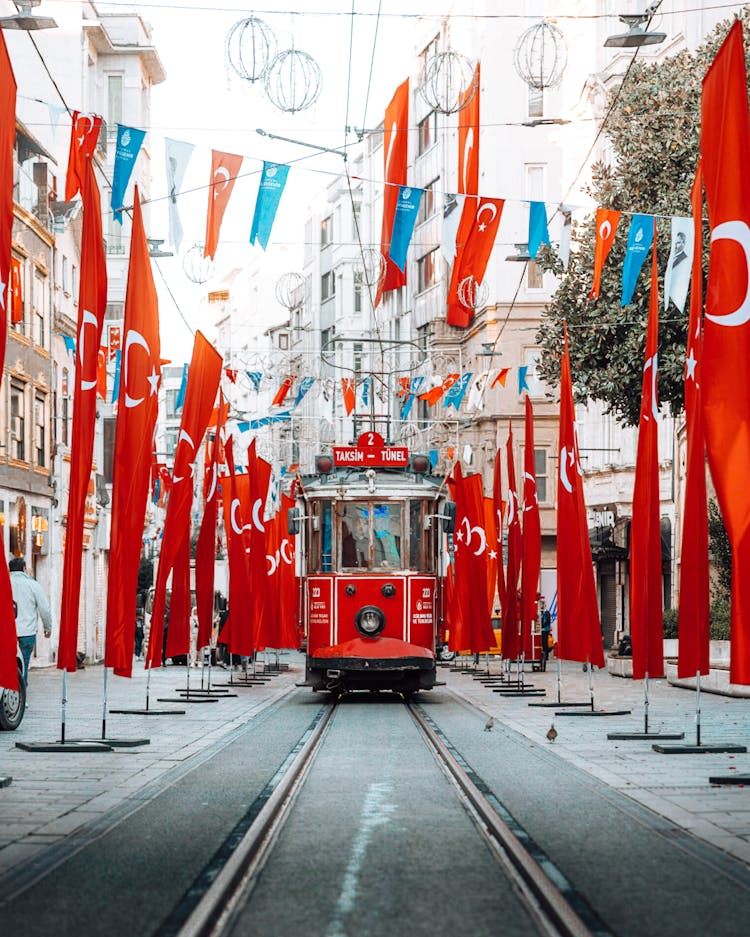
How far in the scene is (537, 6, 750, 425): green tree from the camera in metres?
28.1

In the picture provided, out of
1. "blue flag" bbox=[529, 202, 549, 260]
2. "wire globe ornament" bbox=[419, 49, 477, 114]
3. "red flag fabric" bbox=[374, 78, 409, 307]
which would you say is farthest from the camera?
"wire globe ornament" bbox=[419, 49, 477, 114]

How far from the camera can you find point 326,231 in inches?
3649

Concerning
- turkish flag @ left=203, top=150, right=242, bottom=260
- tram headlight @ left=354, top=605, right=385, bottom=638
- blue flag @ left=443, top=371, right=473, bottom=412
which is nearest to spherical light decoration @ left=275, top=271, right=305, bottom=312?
blue flag @ left=443, top=371, right=473, bottom=412

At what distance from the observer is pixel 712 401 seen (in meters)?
10.7

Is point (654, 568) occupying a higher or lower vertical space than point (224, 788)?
higher

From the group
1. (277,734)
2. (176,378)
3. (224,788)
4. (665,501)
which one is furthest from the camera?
(176,378)

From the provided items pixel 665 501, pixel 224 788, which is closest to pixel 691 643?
pixel 224 788

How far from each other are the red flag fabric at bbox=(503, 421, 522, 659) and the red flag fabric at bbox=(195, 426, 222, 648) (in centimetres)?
461

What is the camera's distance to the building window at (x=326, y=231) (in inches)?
3597

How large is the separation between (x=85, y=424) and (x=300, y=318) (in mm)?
84647

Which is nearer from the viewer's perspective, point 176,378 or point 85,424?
point 85,424

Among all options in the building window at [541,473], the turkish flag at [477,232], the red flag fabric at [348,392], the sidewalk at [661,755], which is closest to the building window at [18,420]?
the red flag fabric at [348,392]

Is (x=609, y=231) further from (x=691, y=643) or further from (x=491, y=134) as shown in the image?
(x=491, y=134)

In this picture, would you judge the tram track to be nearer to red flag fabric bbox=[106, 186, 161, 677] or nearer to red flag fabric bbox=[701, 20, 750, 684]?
red flag fabric bbox=[701, 20, 750, 684]
